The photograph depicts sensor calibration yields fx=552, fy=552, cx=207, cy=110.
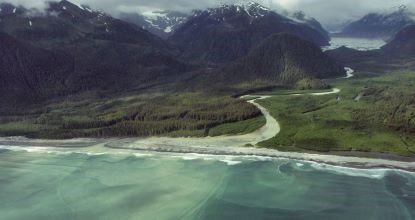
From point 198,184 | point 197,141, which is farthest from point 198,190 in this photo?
point 197,141

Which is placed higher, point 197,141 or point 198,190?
point 197,141

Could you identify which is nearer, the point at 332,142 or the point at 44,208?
the point at 44,208

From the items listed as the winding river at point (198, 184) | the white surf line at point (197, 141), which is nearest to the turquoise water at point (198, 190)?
the winding river at point (198, 184)

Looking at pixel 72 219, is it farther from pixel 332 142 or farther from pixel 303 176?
pixel 332 142

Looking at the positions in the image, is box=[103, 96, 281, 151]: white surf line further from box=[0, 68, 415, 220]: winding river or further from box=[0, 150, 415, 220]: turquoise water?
box=[0, 150, 415, 220]: turquoise water

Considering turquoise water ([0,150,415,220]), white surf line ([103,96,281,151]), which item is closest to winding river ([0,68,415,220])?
turquoise water ([0,150,415,220])

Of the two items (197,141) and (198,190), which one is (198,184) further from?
(197,141)

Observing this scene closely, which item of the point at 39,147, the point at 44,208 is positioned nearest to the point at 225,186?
the point at 44,208

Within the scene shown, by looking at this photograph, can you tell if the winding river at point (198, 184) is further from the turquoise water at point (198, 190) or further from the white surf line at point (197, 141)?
the white surf line at point (197, 141)
